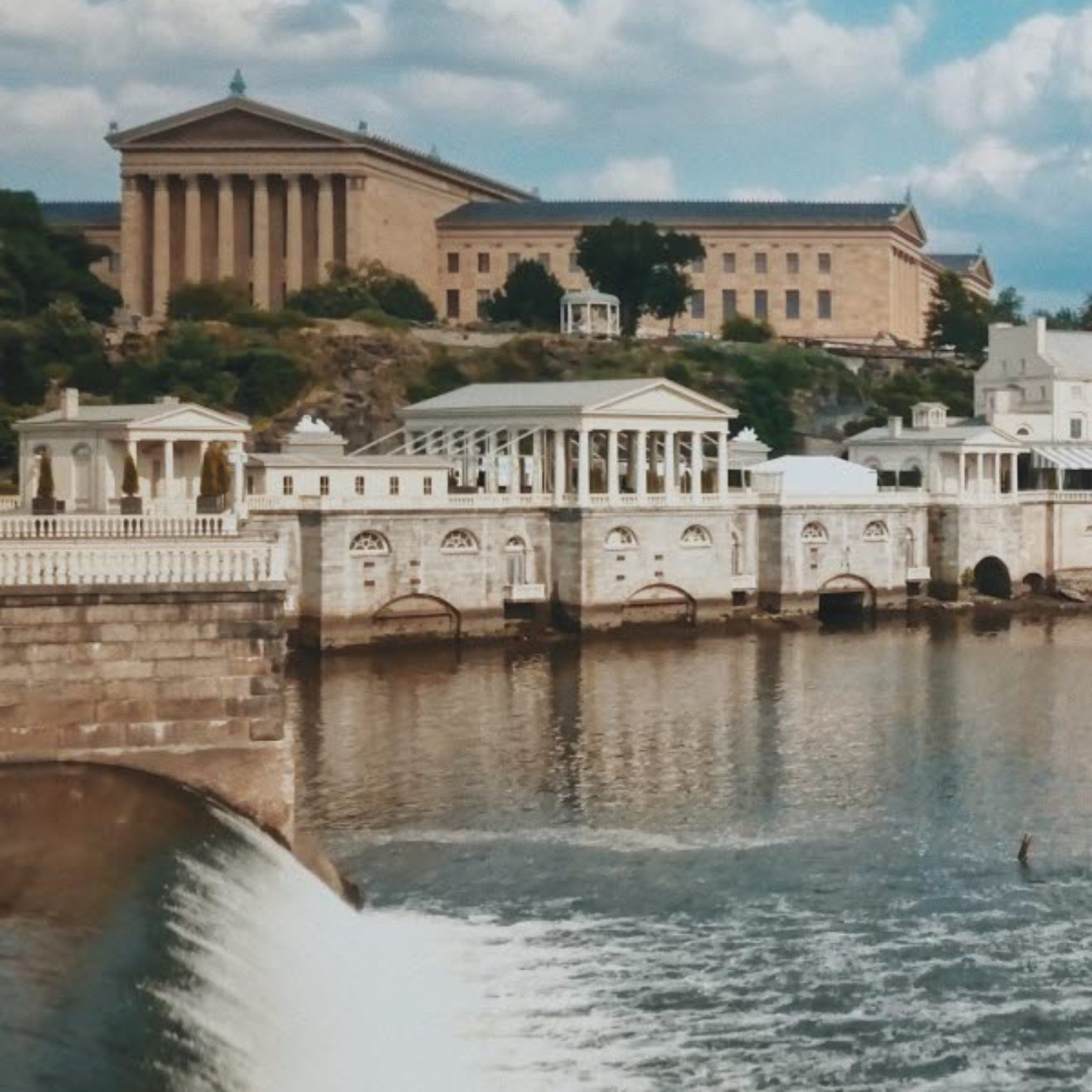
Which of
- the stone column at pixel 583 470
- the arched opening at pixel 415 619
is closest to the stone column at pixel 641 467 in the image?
the stone column at pixel 583 470

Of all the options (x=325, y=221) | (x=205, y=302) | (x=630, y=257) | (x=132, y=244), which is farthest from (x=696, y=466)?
(x=132, y=244)

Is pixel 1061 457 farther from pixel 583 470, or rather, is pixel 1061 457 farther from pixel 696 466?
pixel 583 470

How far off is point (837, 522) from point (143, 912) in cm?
7102

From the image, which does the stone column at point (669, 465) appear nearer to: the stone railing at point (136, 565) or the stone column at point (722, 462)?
the stone column at point (722, 462)

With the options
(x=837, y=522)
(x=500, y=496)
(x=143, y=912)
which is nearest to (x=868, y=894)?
(x=143, y=912)

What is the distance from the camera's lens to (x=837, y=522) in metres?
93.6

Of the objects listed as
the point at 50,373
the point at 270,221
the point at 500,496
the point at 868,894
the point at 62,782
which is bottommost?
the point at 868,894

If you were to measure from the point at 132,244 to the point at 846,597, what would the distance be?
7734cm

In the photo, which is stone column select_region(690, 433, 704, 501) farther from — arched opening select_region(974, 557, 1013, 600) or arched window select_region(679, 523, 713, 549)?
arched opening select_region(974, 557, 1013, 600)

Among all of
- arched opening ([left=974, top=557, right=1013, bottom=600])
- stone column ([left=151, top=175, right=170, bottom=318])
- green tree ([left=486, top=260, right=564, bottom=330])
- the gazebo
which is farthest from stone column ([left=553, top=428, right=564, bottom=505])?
stone column ([left=151, top=175, right=170, bottom=318])

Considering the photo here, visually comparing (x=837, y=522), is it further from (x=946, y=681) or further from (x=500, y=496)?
(x=946, y=681)

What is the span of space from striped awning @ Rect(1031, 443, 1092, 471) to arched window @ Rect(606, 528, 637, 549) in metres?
31.8

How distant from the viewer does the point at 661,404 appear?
92500 millimetres

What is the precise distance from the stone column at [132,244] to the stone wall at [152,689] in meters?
122
